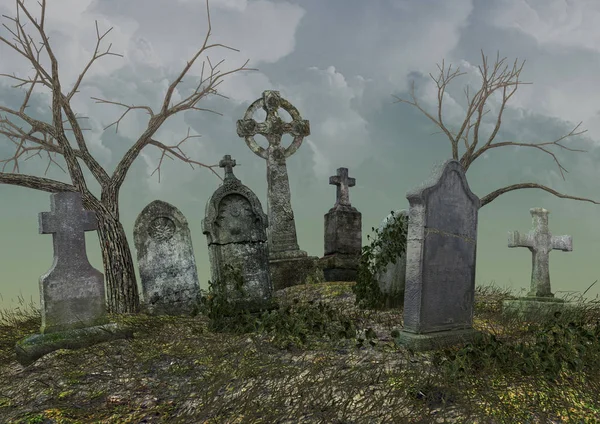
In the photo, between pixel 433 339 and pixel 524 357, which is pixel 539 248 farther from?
pixel 524 357

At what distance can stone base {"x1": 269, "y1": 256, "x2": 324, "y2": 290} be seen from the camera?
40.8 ft

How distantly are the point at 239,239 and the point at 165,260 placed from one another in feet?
5.81

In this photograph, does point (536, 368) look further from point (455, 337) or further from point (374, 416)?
point (374, 416)

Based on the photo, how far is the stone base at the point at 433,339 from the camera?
18.9 feet

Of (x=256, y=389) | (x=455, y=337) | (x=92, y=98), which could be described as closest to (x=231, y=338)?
(x=256, y=389)

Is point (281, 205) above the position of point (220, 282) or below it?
above

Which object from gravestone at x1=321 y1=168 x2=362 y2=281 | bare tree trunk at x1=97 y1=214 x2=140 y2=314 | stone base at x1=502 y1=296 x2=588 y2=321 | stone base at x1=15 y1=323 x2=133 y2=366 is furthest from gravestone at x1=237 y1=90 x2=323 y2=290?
stone base at x1=15 y1=323 x2=133 y2=366

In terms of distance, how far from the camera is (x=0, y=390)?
211 inches

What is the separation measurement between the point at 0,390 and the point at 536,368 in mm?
5571

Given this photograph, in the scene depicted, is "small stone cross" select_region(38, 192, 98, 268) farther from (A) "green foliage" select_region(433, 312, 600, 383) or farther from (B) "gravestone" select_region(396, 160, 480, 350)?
(A) "green foliage" select_region(433, 312, 600, 383)

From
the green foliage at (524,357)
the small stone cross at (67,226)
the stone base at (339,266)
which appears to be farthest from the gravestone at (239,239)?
the stone base at (339,266)

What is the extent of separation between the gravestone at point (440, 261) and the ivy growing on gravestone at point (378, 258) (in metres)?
2.01

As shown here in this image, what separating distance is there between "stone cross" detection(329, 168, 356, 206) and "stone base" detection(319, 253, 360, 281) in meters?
1.52

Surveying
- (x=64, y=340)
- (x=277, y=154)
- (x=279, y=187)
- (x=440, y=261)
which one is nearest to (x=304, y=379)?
(x=440, y=261)
